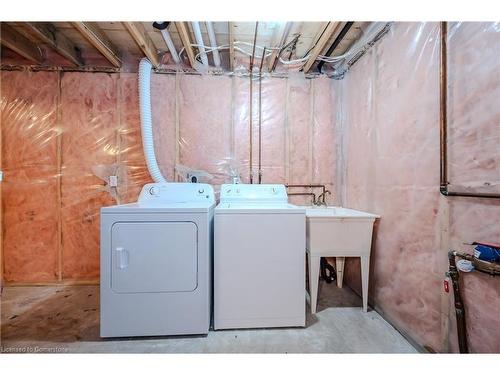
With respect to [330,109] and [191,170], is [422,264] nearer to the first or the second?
[330,109]

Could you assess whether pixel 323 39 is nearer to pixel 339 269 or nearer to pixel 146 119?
pixel 146 119

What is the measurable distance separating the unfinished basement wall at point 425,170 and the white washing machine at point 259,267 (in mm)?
727

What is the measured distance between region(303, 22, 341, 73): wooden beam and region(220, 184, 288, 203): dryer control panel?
4.32 feet

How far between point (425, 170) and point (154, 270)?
74.6 inches

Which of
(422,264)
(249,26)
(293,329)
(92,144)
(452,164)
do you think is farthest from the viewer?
(92,144)

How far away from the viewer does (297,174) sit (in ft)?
8.67

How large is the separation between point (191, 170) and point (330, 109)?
173 centimetres

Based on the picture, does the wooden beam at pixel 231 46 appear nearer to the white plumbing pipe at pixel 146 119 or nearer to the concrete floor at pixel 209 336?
the white plumbing pipe at pixel 146 119

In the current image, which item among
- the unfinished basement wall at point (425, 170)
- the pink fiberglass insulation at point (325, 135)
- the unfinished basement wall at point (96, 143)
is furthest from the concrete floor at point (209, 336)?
the pink fiberglass insulation at point (325, 135)

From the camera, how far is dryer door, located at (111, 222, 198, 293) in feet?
5.07

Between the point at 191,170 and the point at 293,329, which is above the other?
the point at 191,170

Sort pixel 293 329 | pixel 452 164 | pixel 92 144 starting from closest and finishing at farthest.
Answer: pixel 452 164, pixel 293 329, pixel 92 144

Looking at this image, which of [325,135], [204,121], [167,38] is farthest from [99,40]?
[325,135]

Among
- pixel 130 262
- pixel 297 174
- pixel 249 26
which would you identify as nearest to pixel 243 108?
pixel 249 26
